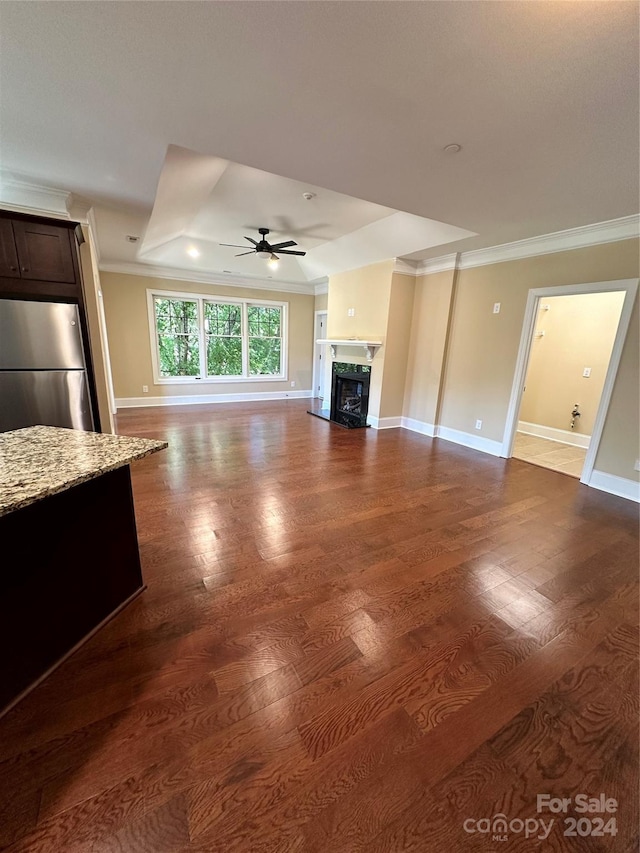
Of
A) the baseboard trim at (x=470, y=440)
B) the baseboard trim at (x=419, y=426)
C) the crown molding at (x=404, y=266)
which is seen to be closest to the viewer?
the baseboard trim at (x=470, y=440)

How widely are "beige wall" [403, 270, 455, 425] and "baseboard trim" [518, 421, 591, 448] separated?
175 cm

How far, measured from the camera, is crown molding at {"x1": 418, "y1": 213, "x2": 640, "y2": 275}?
3.19 metres

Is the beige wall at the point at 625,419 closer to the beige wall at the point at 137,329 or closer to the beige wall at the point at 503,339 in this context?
the beige wall at the point at 503,339

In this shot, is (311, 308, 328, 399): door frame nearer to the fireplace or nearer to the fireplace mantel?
the fireplace

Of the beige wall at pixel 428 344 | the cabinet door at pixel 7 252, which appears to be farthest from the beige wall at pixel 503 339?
the cabinet door at pixel 7 252

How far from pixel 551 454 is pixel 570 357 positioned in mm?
1644

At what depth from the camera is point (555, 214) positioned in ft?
10.3

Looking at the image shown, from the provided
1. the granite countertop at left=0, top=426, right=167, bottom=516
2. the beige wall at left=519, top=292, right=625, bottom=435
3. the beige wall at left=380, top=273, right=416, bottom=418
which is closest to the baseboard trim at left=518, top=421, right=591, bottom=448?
the beige wall at left=519, top=292, right=625, bottom=435

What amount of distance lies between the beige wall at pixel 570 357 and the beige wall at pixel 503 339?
0.92 m

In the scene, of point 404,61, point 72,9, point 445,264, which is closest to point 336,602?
point 404,61

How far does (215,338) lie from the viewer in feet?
23.9

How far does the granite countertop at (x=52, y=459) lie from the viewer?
1.08 metres

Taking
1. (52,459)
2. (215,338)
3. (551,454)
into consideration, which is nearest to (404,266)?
(551,454)

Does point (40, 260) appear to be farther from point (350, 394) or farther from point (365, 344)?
A: point (350, 394)
